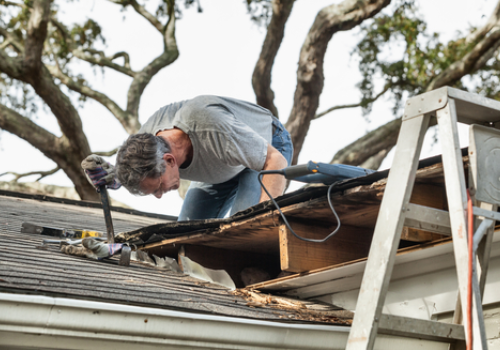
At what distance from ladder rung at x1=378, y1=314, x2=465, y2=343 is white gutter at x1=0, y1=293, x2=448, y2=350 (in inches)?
11.2

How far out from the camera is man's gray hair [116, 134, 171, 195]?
292cm

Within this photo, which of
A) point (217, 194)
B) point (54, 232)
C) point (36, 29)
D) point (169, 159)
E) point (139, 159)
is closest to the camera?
point (139, 159)

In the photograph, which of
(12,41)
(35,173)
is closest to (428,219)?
(12,41)

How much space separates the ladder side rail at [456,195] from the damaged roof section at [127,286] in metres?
0.70

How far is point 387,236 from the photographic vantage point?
1.74 metres

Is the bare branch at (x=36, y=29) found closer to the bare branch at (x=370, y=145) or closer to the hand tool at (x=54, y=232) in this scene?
the bare branch at (x=370, y=145)

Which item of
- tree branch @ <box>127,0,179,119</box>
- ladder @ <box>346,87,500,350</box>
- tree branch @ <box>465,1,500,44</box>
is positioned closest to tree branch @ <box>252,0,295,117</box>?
tree branch @ <box>127,0,179,119</box>

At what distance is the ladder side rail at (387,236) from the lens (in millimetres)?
1655

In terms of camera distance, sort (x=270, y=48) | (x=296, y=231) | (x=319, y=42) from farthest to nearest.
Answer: (x=270, y=48), (x=319, y=42), (x=296, y=231)

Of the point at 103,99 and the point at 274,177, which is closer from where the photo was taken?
the point at 274,177

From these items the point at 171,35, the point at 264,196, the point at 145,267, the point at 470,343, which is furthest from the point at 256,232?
the point at 171,35

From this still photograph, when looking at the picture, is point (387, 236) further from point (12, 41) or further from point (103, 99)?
point (12, 41)

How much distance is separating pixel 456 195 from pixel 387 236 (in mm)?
262

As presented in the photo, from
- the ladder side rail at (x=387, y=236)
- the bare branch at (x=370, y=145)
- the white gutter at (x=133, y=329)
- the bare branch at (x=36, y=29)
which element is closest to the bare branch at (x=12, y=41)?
the bare branch at (x=36, y=29)
